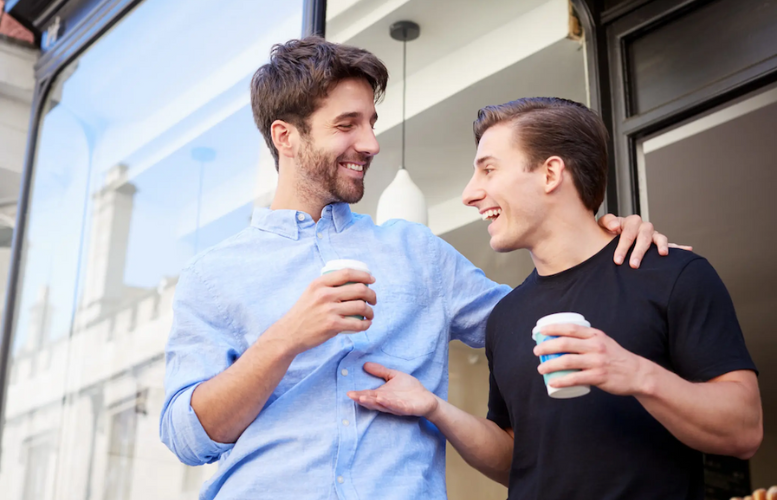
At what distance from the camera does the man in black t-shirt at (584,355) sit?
1.21 meters

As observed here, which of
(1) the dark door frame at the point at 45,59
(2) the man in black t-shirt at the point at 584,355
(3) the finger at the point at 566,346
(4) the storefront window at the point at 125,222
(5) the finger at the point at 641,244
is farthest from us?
(1) the dark door frame at the point at 45,59

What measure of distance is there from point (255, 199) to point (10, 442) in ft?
5.25

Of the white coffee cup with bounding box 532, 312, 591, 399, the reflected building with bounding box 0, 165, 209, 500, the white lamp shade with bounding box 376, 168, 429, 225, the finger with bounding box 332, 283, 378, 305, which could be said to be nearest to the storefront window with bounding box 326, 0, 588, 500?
the white lamp shade with bounding box 376, 168, 429, 225

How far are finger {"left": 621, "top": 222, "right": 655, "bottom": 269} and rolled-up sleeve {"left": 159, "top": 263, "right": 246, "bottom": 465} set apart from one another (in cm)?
73

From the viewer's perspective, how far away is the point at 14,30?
3605mm

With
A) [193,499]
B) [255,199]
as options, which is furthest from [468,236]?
[193,499]

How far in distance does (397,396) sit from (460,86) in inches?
115

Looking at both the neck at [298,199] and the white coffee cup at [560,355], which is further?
the neck at [298,199]

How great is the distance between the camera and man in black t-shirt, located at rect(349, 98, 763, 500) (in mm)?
1210

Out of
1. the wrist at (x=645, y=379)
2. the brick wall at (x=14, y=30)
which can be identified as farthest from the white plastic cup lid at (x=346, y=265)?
the brick wall at (x=14, y=30)

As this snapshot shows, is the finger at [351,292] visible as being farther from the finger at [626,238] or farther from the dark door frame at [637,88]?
the dark door frame at [637,88]

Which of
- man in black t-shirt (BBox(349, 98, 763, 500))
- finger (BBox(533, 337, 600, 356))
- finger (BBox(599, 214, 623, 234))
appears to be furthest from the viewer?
finger (BBox(599, 214, 623, 234))

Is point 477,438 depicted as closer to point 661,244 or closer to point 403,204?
point 661,244

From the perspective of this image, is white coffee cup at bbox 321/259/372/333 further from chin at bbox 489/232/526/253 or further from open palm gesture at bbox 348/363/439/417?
chin at bbox 489/232/526/253
